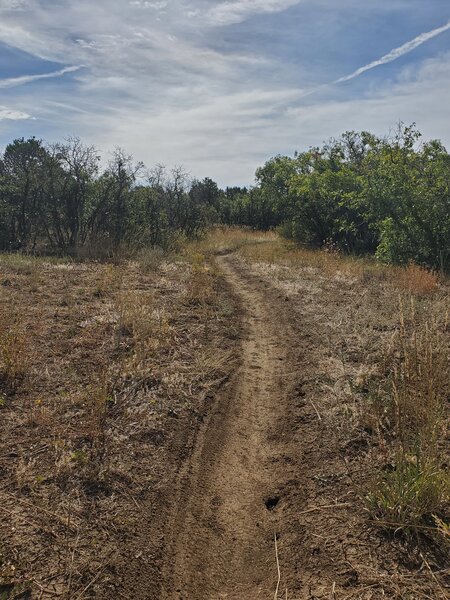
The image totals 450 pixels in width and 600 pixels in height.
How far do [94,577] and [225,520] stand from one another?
0.96 m

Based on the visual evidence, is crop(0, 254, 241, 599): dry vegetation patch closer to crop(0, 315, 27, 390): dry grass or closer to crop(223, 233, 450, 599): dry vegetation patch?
crop(0, 315, 27, 390): dry grass

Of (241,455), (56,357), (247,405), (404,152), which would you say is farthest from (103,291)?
(404,152)

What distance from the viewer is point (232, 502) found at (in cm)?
345

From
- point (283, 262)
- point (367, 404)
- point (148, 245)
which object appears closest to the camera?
point (367, 404)

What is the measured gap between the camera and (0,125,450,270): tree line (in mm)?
11969

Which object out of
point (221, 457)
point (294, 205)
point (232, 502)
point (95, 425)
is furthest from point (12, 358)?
point (294, 205)

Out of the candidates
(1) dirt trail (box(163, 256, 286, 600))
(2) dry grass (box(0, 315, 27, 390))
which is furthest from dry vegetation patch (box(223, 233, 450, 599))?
(2) dry grass (box(0, 315, 27, 390))

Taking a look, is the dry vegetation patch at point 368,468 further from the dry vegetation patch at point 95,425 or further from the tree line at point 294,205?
the tree line at point 294,205

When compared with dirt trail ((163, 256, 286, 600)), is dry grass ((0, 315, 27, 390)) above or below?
above

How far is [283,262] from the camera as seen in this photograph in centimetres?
1437

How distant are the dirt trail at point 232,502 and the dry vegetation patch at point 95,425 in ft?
0.56

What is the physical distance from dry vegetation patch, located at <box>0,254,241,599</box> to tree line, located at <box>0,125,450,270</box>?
674 cm

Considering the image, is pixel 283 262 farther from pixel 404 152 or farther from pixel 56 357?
pixel 56 357

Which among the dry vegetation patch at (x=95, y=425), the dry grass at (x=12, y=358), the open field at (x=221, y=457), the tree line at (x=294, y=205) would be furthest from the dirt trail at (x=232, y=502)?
the tree line at (x=294, y=205)
